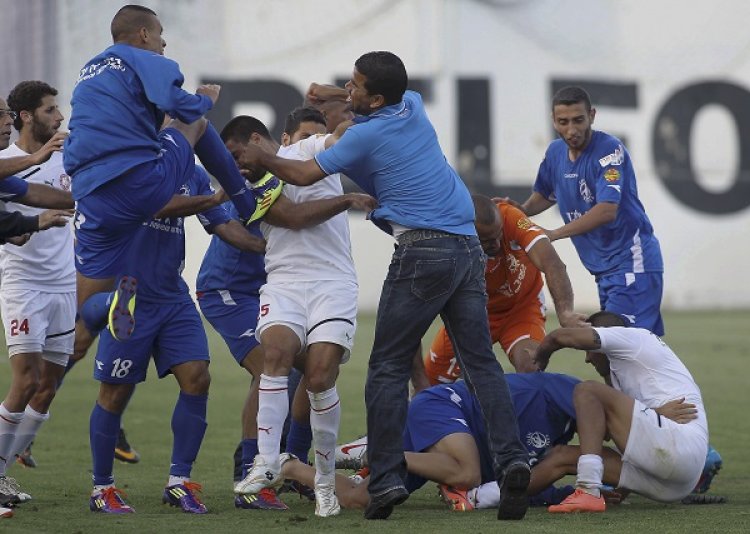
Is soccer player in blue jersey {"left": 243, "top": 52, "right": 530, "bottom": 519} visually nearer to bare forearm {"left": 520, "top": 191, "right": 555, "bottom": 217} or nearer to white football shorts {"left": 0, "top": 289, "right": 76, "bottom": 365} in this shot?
white football shorts {"left": 0, "top": 289, "right": 76, "bottom": 365}

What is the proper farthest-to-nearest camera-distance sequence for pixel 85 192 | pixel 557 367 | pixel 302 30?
pixel 302 30 → pixel 557 367 → pixel 85 192

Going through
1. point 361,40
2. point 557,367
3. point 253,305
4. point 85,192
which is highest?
point 361,40

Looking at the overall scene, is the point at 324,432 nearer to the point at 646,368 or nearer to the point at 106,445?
the point at 106,445

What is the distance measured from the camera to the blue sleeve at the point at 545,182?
429 inches

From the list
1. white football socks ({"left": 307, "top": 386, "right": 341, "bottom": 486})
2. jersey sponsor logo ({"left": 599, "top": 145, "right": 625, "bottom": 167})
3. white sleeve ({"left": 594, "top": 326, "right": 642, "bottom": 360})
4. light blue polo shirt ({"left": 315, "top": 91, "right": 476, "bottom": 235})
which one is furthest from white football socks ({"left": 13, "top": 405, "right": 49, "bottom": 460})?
jersey sponsor logo ({"left": 599, "top": 145, "right": 625, "bottom": 167})

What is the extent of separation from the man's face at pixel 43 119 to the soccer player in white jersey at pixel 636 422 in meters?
3.54

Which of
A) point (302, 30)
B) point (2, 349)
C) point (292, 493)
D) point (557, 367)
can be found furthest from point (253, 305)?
point (302, 30)

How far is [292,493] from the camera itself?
8875 millimetres

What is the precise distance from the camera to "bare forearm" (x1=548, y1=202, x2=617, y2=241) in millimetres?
10070

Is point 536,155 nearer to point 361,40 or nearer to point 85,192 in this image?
point 361,40

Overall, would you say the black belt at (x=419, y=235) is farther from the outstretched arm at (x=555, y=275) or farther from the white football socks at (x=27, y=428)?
the white football socks at (x=27, y=428)

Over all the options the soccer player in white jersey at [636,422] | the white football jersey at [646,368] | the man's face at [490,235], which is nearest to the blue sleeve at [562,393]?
the soccer player in white jersey at [636,422]

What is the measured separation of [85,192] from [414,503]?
270 cm

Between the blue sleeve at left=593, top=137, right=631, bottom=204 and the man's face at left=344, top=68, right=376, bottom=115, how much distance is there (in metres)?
3.15
